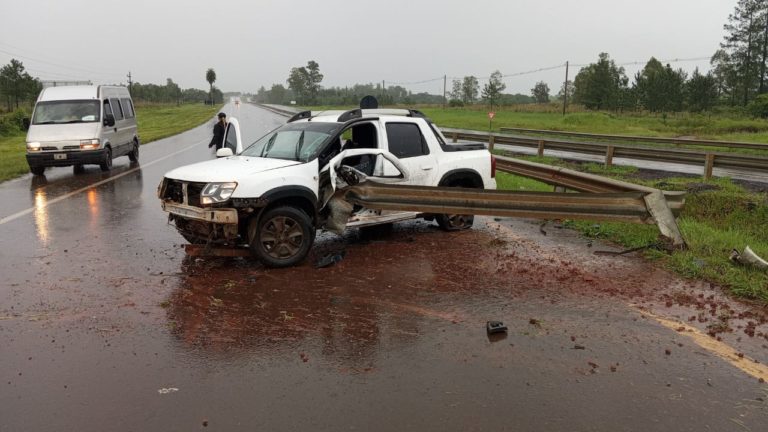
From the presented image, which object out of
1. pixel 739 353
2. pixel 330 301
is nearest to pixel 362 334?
pixel 330 301

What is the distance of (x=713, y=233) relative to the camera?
8227 mm

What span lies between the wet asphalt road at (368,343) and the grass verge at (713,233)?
1.32 feet

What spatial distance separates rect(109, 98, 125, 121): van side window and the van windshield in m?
0.92

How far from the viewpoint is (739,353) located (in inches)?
178

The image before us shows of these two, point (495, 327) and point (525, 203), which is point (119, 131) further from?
point (495, 327)

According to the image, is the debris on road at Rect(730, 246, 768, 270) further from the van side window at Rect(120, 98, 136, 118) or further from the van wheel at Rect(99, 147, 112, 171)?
the van side window at Rect(120, 98, 136, 118)

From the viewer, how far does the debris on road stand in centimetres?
650

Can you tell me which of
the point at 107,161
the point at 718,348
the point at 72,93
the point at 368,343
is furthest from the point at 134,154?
the point at 718,348

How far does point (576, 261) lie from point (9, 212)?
9448 mm

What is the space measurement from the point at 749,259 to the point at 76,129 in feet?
51.4

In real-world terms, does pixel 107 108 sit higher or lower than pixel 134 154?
higher

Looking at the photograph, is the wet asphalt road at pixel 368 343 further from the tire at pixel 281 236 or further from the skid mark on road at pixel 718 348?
the tire at pixel 281 236

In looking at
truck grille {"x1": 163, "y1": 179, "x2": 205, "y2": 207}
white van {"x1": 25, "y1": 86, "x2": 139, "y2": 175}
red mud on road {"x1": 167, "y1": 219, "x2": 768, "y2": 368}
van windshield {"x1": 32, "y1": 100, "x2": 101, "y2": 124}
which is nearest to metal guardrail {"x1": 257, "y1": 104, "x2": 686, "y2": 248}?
red mud on road {"x1": 167, "y1": 219, "x2": 768, "y2": 368}

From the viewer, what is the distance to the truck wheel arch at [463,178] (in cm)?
863
